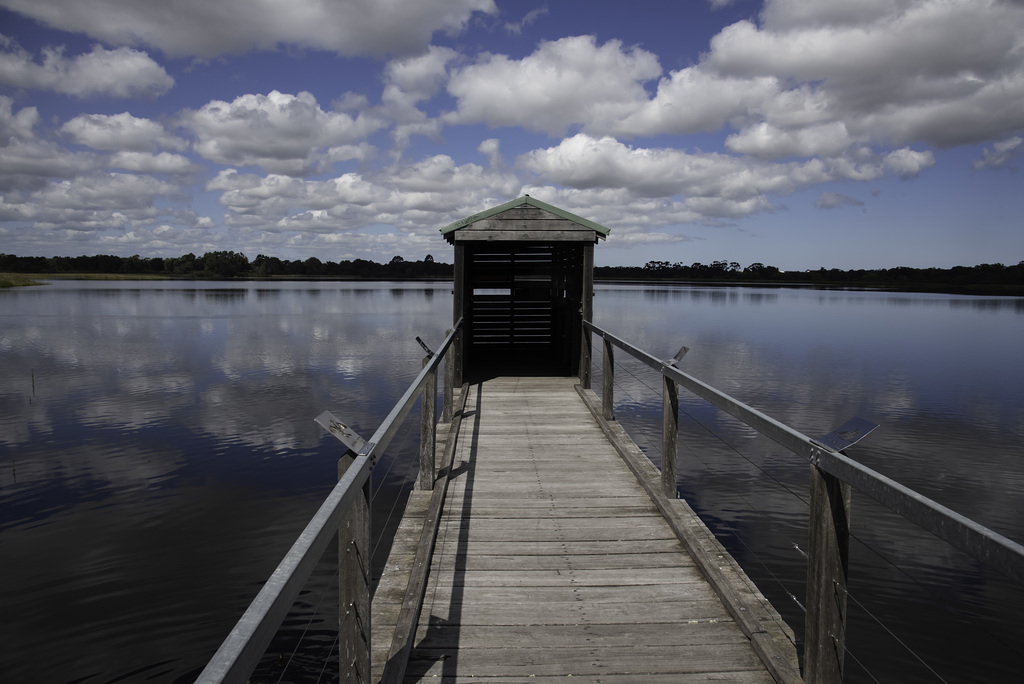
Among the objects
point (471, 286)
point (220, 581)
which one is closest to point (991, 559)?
point (220, 581)

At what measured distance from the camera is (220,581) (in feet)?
21.3

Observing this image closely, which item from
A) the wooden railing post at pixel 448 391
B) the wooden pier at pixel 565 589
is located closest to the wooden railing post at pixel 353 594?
the wooden pier at pixel 565 589

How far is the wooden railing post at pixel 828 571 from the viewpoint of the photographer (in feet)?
8.23

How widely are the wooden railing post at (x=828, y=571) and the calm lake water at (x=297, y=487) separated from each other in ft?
0.42

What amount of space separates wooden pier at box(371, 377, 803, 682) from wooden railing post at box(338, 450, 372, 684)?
0.51 m

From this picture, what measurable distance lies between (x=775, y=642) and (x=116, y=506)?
8385 mm

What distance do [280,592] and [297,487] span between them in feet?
26.7

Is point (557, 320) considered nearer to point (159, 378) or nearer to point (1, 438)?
point (1, 438)

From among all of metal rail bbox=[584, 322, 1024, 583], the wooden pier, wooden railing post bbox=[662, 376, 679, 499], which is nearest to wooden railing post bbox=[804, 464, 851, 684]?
metal rail bbox=[584, 322, 1024, 583]

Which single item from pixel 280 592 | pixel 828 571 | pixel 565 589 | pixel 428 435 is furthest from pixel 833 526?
pixel 428 435

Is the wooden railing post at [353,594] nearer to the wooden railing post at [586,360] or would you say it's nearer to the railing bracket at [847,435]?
the railing bracket at [847,435]

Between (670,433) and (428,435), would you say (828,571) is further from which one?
(428,435)

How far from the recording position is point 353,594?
234cm

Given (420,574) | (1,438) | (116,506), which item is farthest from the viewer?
(1,438)
